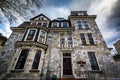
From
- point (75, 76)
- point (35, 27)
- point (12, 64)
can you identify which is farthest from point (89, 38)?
point (12, 64)

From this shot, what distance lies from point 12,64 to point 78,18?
13863 mm

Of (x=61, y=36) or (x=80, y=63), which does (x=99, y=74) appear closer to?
(x=80, y=63)

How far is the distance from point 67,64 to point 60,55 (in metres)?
1.58

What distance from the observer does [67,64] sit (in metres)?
11.3

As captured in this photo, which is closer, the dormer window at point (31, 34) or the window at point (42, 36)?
the dormer window at point (31, 34)

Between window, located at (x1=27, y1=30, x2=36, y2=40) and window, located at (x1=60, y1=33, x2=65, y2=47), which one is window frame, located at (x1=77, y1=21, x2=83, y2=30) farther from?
window, located at (x1=27, y1=30, x2=36, y2=40)

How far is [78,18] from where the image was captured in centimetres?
1720

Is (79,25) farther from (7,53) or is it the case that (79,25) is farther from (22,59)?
(7,53)

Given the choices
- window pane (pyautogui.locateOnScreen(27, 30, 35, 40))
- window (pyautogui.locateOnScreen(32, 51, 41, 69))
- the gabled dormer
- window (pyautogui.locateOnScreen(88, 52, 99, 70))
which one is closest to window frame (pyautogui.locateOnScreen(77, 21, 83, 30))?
window (pyautogui.locateOnScreen(88, 52, 99, 70))

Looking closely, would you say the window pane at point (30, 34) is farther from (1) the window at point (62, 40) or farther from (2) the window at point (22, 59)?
(1) the window at point (62, 40)

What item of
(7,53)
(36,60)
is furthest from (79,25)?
(7,53)

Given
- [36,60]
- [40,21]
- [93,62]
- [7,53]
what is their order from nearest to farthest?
[36,60] < [93,62] < [7,53] < [40,21]

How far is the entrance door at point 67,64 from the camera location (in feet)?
34.7

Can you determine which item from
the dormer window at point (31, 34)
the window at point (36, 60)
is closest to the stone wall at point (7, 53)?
the dormer window at point (31, 34)
